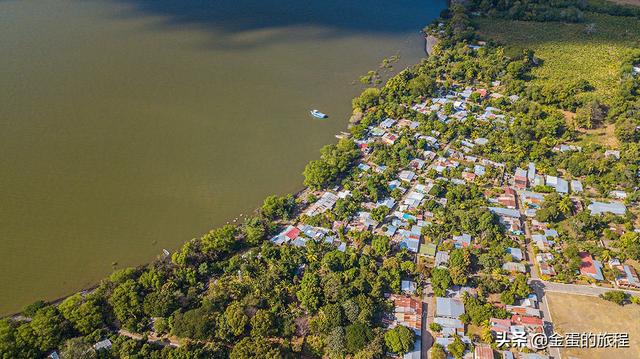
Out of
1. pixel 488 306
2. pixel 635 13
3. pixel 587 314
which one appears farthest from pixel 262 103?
pixel 635 13

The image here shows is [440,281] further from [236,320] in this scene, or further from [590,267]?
[236,320]

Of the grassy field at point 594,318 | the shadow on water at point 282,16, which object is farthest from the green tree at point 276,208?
the shadow on water at point 282,16

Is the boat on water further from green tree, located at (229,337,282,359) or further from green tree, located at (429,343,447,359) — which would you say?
green tree, located at (429,343,447,359)

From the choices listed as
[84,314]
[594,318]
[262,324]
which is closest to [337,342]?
[262,324]

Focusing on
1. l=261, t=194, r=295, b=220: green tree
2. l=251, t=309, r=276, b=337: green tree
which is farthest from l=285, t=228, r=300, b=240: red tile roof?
l=251, t=309, r=276, b=337: green tree

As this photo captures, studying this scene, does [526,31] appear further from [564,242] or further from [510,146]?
[564,242]
